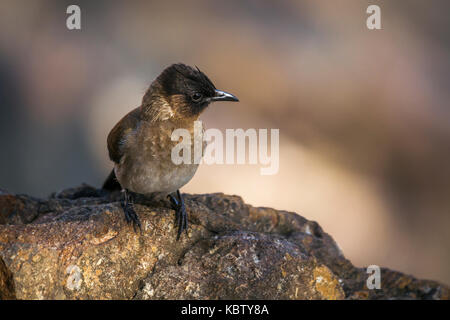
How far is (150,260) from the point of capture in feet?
11.8

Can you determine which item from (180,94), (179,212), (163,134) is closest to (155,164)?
(163,134)

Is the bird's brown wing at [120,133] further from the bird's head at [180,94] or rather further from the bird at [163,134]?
the bird's head at [180,94]


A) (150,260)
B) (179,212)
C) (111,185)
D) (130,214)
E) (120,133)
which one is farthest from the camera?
(111,185)

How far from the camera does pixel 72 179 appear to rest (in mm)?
8891

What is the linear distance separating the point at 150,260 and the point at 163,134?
3.03 feet

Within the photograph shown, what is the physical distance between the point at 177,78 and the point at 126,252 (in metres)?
1.33

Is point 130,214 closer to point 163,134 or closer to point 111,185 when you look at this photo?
point 163,134

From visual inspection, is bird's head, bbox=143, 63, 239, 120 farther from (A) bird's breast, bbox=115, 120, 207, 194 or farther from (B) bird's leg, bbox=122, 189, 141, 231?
(B) bird's leg, bbox=122, 189, 141, 231

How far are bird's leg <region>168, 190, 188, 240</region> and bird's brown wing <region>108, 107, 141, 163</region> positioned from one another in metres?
0.54

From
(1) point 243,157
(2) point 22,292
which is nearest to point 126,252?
(2) point 22,292

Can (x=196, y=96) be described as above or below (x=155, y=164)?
above

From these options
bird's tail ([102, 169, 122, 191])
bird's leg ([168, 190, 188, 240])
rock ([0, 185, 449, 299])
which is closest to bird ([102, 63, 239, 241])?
bird's leg ([168, 190, 188, 240])

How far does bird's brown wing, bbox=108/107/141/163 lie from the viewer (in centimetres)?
415

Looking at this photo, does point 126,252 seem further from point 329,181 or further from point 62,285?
point 329,181
